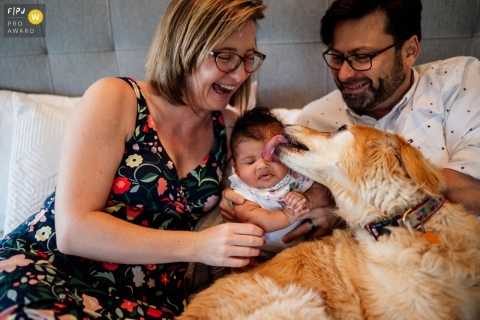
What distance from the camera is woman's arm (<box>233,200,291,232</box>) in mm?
1347

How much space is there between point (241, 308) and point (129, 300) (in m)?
0.42

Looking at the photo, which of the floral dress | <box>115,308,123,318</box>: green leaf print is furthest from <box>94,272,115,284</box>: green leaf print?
<box>115,308,123,318</box>: green leaf print

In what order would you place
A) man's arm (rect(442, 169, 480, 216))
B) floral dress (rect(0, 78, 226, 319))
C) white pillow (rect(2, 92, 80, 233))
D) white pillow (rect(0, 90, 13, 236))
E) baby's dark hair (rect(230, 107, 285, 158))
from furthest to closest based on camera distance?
white pillow (rect(0, 90, 13, 236)) → white pillow (rect(2, 92, 80, 233)) → baby's dark hair (rect(230, 107, 285, 158)) → man's arm (rect(442, 169, 480, 216)) → floral dress (rect(0, 78, 226, 319))

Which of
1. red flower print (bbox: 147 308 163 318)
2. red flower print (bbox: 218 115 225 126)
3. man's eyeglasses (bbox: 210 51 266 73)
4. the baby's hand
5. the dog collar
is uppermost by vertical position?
man's eyeglasses (bbox: 210 51 266 73)

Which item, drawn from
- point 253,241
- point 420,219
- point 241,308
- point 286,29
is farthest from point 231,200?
point 286,29

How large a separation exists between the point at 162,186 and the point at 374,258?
0.74m

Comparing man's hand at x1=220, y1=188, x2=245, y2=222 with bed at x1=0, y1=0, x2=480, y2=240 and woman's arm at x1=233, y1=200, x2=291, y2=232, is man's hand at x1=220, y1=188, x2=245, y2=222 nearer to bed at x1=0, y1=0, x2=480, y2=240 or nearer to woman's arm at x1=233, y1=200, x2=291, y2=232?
woman's arm at x1=233, y1=200, x2=291, y2=232

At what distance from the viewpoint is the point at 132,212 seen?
51.2 inches

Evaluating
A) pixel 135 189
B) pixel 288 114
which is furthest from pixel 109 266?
pixel 288 114

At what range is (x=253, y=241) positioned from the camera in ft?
3.86

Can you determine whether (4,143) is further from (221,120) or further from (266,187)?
(266,187)

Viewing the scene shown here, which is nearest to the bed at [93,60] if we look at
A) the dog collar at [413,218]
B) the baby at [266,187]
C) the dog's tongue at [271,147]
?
the baby at [266,187]

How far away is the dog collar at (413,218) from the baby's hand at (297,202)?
0.94 ft

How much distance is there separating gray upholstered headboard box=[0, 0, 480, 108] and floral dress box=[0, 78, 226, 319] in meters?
0.80
